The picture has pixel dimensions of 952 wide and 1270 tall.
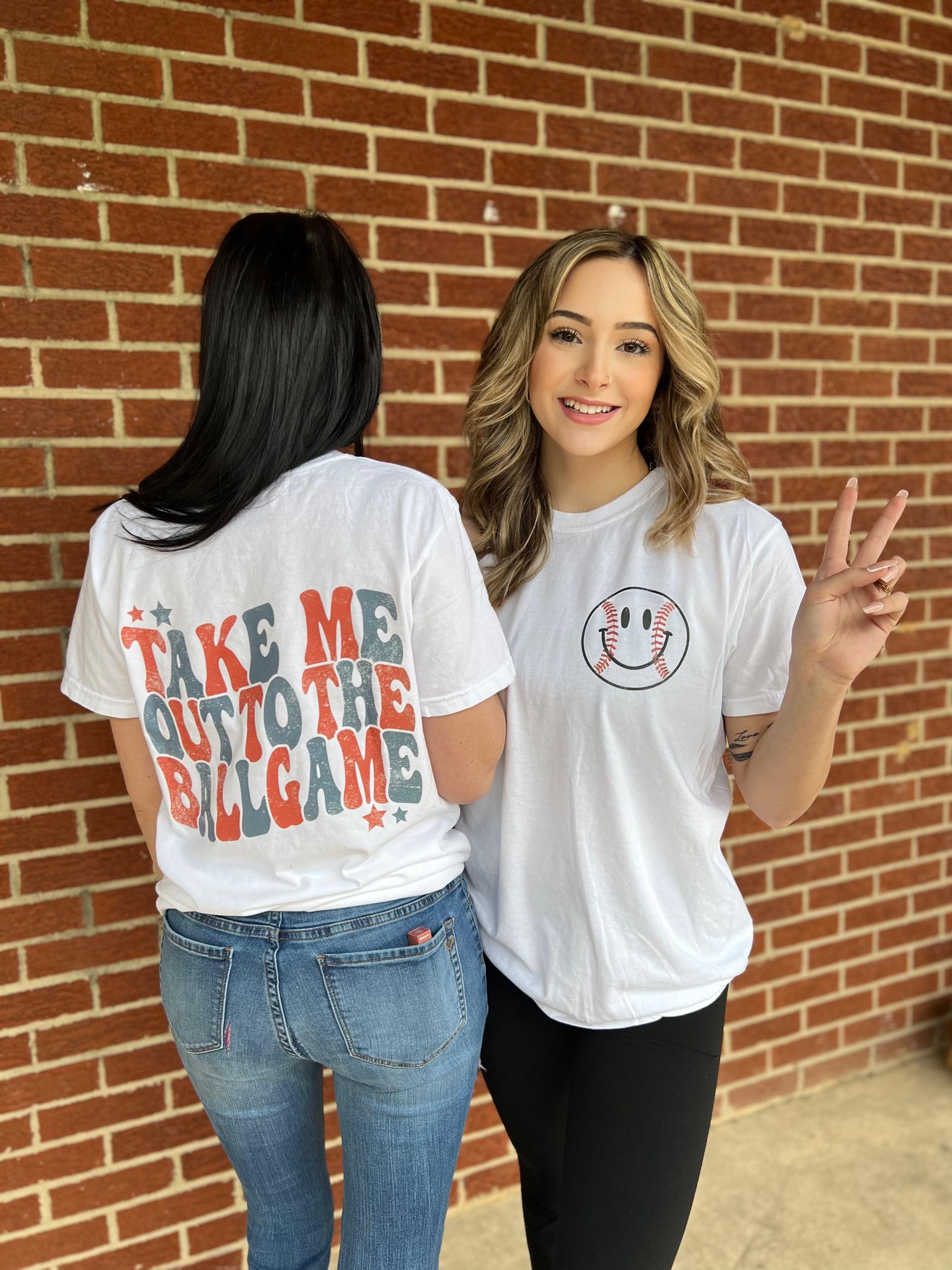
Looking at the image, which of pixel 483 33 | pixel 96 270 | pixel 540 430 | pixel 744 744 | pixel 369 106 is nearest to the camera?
pixel 744 744

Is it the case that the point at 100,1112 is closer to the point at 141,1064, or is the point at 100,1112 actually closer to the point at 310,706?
the point at 141,1064

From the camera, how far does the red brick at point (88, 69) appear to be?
2.05 m

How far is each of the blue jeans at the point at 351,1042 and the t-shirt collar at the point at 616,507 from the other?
2.16 feet

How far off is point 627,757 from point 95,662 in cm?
85

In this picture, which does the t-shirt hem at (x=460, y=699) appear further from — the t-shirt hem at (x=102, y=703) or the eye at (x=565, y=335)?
the eye at (x=565, y=335)

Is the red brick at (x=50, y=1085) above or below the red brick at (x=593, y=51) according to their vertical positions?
below

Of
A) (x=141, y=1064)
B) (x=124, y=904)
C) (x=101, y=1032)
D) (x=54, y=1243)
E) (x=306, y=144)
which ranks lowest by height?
(x=54, y=1243)

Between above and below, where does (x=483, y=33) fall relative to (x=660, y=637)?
above

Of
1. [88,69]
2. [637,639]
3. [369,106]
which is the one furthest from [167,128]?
[637,639]

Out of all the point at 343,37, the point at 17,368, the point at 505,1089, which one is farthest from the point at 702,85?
the point at 505,1089

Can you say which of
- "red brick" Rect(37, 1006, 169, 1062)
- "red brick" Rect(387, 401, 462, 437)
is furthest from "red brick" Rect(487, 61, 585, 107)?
"red brick" Rect(37, 1006, 169, 1062)

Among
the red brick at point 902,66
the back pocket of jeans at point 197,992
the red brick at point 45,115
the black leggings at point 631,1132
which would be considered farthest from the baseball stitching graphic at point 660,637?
the red brick at point 902,66

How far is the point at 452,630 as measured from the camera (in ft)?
4.74

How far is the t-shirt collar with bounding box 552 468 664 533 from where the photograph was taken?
185 centimetres
